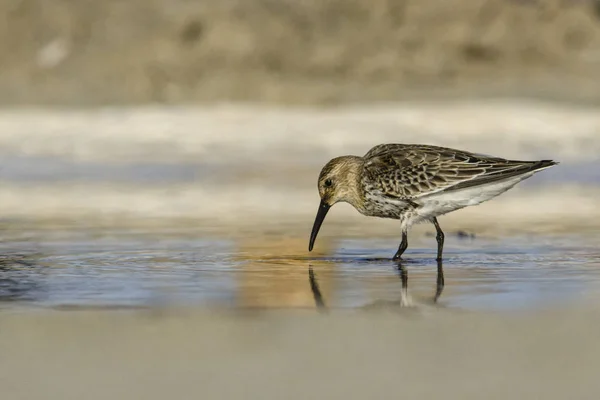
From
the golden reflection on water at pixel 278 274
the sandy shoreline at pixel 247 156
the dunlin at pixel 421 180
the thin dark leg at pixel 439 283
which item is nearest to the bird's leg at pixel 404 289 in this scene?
the thin dark leg at pixel 439 283

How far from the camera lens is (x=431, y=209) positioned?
10.4 meters

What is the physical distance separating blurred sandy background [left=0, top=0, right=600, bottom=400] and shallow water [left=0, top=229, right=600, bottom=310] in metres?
0.14

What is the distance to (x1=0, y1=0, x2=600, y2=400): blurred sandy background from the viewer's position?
597 cm

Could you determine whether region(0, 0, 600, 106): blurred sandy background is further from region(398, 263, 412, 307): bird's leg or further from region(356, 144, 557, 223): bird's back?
region(398, 263, 412, 307): bird's leg

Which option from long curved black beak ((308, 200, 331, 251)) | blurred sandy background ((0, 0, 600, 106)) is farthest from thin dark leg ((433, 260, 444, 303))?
blurred sandy background ((0, 0, 600, 106))

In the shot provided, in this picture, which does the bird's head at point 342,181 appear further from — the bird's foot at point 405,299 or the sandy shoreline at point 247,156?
the bird's foot at point 405,299

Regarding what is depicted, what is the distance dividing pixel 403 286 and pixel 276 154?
42.3 feet

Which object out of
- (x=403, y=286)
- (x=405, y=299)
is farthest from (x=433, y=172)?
(x=405, y=299)

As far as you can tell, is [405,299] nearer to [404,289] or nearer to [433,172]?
[404,289]

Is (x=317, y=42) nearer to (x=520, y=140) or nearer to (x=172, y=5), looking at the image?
(x=172, y=5)

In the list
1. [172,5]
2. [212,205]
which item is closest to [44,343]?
[212,205]

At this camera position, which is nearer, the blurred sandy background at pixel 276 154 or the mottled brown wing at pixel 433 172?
the blurred sandy background at pixel 276 154

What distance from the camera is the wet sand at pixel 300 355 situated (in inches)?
217

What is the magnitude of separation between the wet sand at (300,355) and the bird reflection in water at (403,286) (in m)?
0.33
